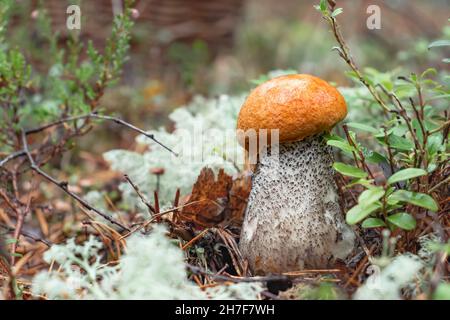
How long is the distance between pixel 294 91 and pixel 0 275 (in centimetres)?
102

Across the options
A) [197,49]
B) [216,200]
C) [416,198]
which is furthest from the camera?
[197,49]

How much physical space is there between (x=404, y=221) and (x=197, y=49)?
255cm

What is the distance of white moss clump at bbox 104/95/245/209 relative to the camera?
5.91 feet

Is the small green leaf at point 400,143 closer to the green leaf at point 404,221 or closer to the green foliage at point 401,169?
the green foliage at point 401,169

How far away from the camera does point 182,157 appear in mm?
1805

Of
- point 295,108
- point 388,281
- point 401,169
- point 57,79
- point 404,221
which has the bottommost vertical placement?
point 388,281

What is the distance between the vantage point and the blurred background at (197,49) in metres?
3.16

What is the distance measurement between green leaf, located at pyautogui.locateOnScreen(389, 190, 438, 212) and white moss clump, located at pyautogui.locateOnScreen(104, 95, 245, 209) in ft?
2.34

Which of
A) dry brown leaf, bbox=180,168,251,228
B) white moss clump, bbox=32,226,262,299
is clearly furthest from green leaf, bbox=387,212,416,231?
dry brown leaf, bbox=180,168,251,228

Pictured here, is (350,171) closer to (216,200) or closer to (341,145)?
(341,145)

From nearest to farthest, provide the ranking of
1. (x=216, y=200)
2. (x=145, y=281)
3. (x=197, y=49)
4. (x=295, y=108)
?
(x=145, y=281), (x=295, y=108), (x=216, y=200), (x=197, y=49)

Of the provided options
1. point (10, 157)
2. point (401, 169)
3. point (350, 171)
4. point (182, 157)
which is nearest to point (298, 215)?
point (350, 171)

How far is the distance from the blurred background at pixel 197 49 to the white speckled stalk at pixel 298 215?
129cm
